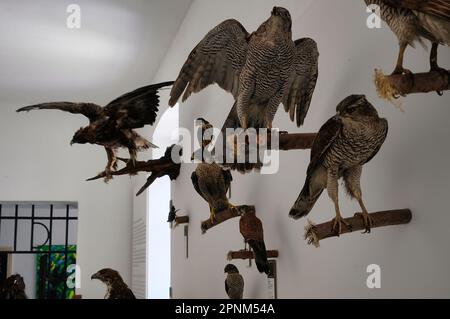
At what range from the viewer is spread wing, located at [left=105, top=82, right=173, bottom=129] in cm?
195

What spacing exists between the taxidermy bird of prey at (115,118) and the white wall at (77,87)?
4.08 feet

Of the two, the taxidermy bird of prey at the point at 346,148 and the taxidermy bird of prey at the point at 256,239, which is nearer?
the taxidermy bird of prey at the point at 346,148

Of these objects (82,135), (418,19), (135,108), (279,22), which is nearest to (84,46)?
(135,108)

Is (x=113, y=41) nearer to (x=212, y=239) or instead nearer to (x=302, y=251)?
(x=212, y=239)

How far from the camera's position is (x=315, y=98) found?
139 cm

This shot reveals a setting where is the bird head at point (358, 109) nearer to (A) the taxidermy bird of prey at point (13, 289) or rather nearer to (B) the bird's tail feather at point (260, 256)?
(B) the bird's tail feather at point (260, 256)

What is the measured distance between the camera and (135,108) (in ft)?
6.60

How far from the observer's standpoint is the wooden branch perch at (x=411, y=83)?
30.2 inches

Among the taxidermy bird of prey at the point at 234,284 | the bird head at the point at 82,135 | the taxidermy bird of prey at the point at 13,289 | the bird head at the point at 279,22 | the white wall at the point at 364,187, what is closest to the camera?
the white wall at the point at 364,187

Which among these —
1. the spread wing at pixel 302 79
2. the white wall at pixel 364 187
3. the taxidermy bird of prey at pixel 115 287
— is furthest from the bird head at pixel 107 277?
the spread wing at pixel 302 79

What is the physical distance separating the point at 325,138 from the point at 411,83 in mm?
236

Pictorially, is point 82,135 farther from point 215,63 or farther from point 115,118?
point 215,63

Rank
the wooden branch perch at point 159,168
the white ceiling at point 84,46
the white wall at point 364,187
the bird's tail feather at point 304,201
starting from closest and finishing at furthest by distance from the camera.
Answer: the white wall at point 364,187 < the bird's tail feather at point 304,201 < the wooden branch perch at point 159,168 < the white ceiling at point 84,46

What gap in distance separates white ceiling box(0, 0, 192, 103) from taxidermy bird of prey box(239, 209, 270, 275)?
Answer: 6.51 ft
